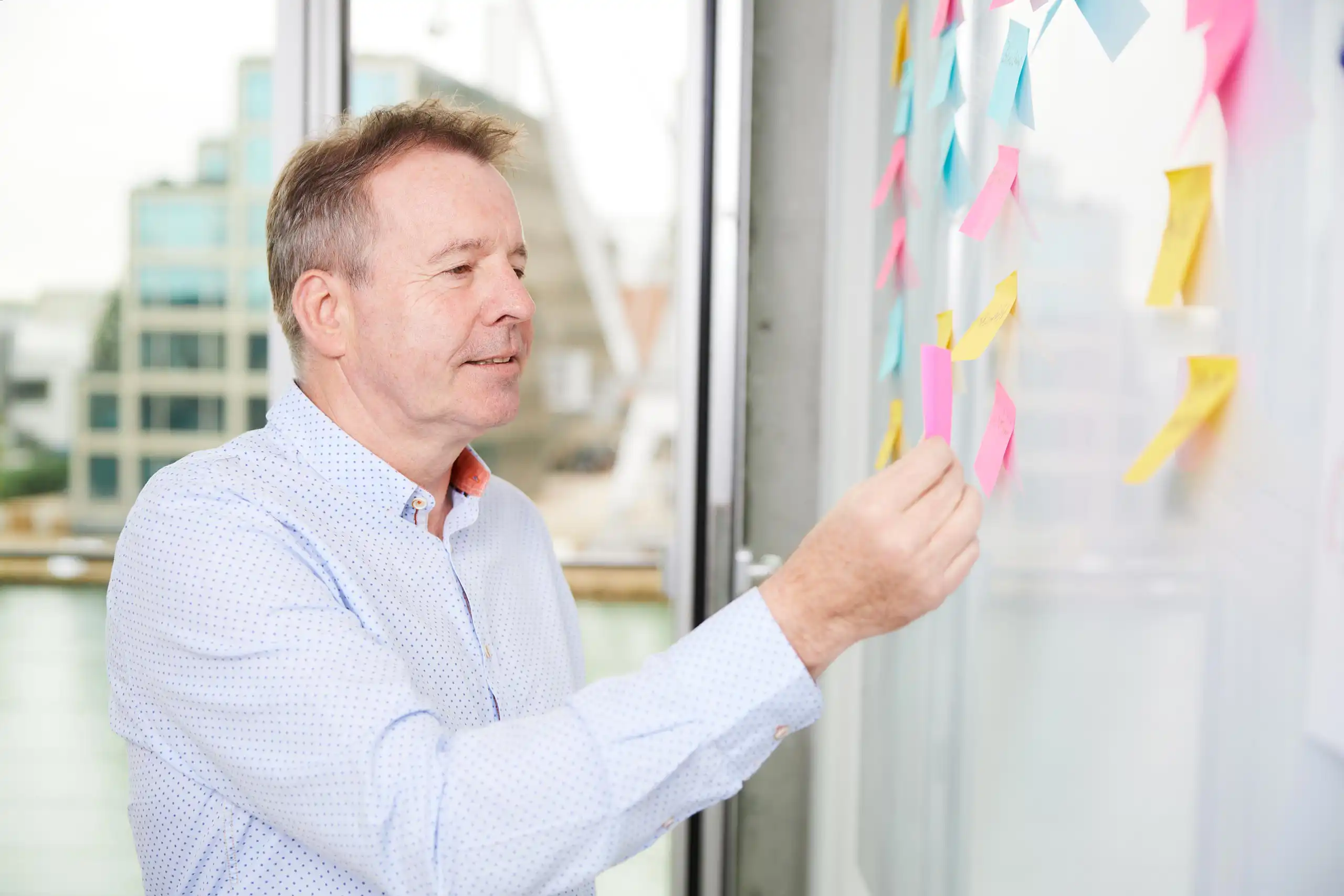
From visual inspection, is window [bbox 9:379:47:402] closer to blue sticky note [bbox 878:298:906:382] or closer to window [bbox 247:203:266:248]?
window [bbox 247:203:266:248]

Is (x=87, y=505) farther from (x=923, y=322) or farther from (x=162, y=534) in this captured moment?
(x=923, y=322)

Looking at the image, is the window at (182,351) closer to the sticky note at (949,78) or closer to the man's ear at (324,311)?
the man's ear at (324,311)

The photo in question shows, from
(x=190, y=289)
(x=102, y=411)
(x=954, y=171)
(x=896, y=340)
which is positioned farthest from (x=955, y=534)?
(x=102, y=411)

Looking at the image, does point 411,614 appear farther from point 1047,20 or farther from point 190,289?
point 190,289

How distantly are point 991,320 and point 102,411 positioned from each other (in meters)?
2.08

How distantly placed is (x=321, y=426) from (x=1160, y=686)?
88 cm

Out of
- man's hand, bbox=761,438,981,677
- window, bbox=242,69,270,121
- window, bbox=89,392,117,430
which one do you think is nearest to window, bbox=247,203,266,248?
window, bbox=242,69,270,121

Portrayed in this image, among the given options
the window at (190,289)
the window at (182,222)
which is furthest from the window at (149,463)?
the window at (182,222)

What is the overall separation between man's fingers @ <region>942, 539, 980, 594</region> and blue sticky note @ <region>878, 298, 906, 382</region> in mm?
566

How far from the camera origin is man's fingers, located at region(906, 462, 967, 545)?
69 cm

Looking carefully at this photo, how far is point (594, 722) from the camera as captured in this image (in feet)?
2.43

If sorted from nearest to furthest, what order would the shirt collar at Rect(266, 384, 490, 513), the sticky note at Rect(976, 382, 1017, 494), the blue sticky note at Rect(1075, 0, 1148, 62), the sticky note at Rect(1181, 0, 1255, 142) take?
the sticky note at Rect(1181, 0, 1255, 142) < the blue sticky note at Rect(1075, 0, 1148, 62) < the sticky note at Rect(976, 382, 1017, 494) < the shirt collar at Rect(266, 384, 490, 513)

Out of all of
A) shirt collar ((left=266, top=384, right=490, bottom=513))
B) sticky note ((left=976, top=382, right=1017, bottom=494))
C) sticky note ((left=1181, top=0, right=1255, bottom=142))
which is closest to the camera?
sticky note ((left=1181, top=0, right=1255, bottom=142))

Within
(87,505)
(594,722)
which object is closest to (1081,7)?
(594,722)
